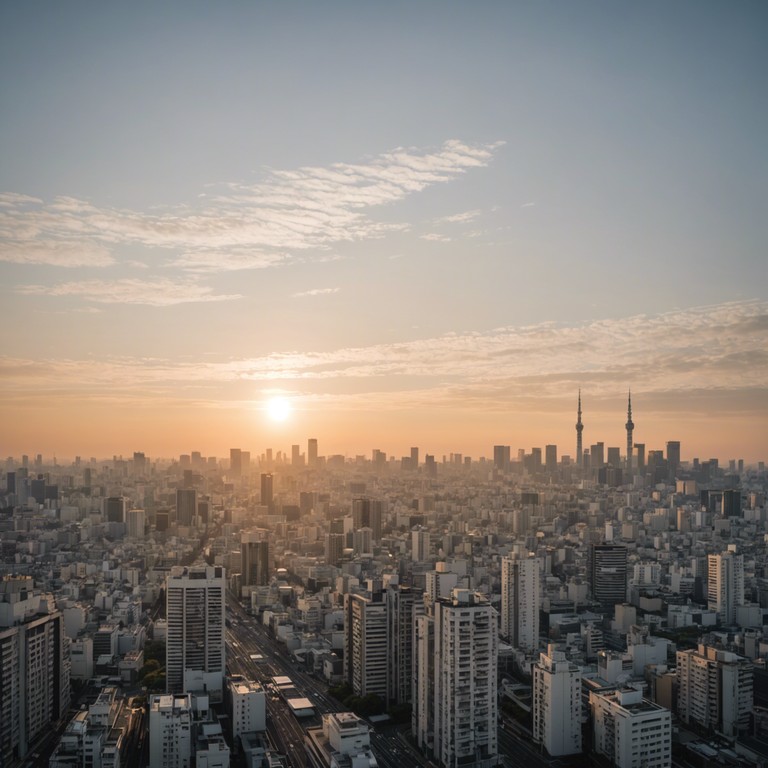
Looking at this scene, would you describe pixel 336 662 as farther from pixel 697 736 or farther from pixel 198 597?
pixel 697 736

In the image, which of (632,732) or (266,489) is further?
(266,489)

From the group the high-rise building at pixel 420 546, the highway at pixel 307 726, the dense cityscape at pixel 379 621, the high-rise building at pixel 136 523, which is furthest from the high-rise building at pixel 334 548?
the highway at pixel 307 726

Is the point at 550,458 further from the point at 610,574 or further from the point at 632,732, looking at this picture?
the point at 632,732

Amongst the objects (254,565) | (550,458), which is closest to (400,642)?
(254,565)

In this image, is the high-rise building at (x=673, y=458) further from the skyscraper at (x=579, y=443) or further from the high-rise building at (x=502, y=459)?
the high-rise building at (x=502, y=459)

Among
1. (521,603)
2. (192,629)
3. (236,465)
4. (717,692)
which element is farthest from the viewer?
(236,465)

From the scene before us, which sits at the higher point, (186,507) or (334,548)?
(186,507)

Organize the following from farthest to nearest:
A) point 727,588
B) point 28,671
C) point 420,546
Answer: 1. point 420,546
2. point 727,588
3. point 28,671

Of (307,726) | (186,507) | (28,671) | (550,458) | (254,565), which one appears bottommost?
(307,726)

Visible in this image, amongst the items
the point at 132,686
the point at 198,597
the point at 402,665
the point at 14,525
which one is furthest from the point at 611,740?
the point at 14,525
